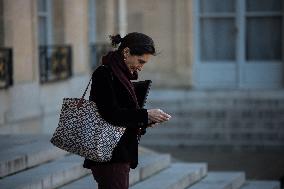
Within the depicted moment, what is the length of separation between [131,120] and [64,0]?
8.58 metres

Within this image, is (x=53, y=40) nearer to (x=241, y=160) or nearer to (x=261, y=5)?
(x=241, y=160)

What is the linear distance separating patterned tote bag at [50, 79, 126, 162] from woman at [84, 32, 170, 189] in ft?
0.16

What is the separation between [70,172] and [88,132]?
3.11 meters

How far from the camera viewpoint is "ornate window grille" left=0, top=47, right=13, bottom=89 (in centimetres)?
1198

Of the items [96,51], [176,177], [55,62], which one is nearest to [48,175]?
[176,177]

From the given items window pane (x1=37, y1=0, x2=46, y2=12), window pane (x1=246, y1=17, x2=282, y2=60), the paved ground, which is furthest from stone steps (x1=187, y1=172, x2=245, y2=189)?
window pane (x1=246, y1=17, x2=282, y2=60)

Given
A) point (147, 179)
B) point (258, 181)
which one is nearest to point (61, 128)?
point (147, 179)

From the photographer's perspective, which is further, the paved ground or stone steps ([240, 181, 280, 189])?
the paved ground

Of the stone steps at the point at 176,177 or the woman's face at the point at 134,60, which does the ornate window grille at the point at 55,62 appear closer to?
the stone steps at the point at 176,177

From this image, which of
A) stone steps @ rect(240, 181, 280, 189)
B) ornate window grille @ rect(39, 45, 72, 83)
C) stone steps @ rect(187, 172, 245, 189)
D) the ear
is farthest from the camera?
ornate window grille @ rect(39, 45, 72, 83)

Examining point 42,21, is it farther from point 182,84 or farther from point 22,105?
point 182,84

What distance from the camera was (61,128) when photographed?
610 cm

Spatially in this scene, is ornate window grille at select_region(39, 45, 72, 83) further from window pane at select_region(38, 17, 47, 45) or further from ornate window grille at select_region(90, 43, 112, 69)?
ornate window grille at select_region(90, 43, 112, 69)

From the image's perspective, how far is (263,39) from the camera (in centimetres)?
1753
